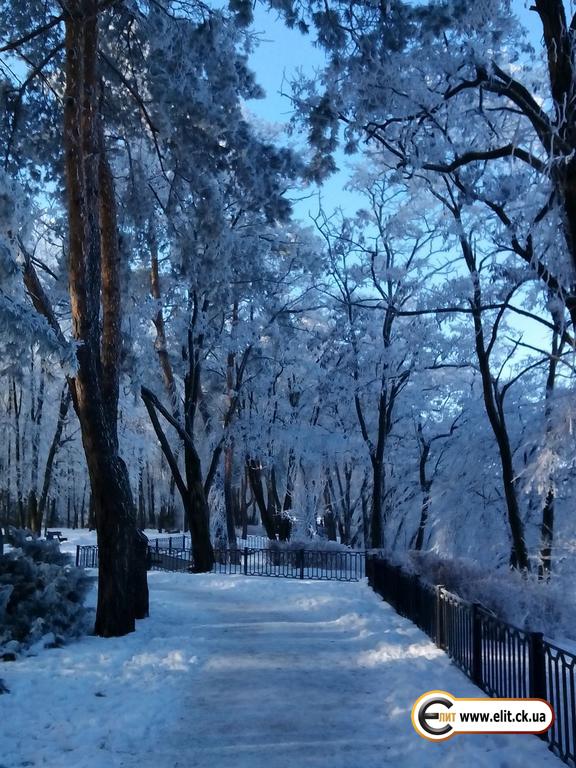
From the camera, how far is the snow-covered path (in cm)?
586

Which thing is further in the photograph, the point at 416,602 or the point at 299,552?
the point at 299,552

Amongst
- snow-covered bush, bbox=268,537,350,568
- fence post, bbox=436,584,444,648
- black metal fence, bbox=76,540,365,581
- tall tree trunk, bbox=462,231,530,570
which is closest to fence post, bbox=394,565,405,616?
fence post, bbox=436,584,444,648

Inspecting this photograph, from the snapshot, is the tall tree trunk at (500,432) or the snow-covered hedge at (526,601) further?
the tall tree trunk at (500,432)

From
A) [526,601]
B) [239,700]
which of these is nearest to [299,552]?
[526,601]

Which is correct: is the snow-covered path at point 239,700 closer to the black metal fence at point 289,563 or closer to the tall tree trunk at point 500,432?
the tall tree trunk at point 500,432

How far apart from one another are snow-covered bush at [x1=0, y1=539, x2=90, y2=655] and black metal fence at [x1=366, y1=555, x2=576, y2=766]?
5237 mm

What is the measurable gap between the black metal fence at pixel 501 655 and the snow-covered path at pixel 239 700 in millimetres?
216

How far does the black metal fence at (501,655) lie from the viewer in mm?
5707

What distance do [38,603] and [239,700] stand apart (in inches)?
157

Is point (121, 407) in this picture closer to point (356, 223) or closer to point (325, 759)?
point (356, 223)

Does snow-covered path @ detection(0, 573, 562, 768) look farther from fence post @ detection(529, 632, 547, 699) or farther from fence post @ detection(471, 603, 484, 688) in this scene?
fence post @ detection(529, 632, 547, 699)

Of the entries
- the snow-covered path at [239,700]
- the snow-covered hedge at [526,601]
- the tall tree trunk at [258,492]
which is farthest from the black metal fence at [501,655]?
Result: the tall tree trunk at [258,492]

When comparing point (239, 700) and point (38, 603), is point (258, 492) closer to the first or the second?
point (38, 603)

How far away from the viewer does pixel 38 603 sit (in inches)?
405
